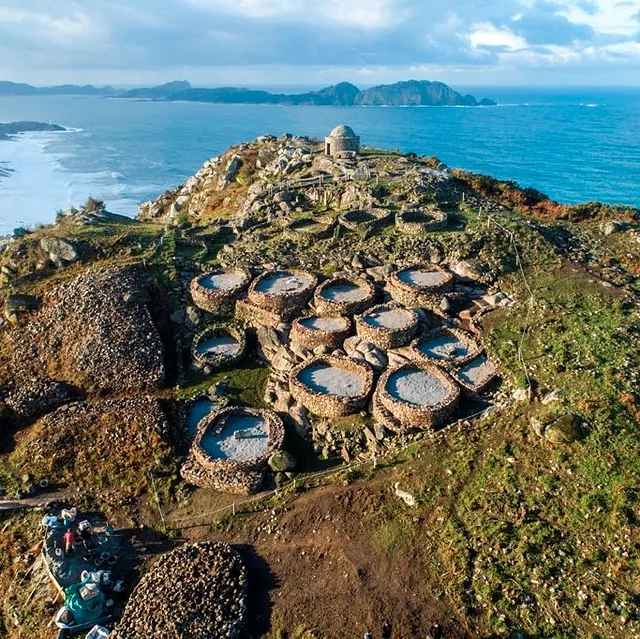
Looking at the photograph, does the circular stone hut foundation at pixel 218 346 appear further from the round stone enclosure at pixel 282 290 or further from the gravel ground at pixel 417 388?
the gravel ground at pixel 417 388

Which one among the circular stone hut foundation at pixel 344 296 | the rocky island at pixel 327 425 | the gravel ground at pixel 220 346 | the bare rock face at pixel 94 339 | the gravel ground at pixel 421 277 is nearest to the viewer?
the rocky island at pixel 327 425

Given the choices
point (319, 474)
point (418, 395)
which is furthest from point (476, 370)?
point (319, 474)

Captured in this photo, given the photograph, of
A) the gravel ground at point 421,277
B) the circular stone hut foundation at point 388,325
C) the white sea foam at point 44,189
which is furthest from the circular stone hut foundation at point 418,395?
the white sea foam at point 44,189

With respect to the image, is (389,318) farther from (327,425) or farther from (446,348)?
(327,425)

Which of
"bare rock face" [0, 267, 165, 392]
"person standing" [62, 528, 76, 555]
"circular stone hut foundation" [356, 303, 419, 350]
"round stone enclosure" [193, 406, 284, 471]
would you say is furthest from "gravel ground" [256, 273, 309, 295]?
"person standing" [62, 528, 76, 555]

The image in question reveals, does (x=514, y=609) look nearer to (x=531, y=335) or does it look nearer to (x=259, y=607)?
(x=259, y=607)

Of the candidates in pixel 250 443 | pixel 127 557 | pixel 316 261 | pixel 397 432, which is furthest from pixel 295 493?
pixel 316 261

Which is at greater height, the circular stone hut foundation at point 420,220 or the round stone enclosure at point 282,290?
the circular stone hut foundation at point 420,220
